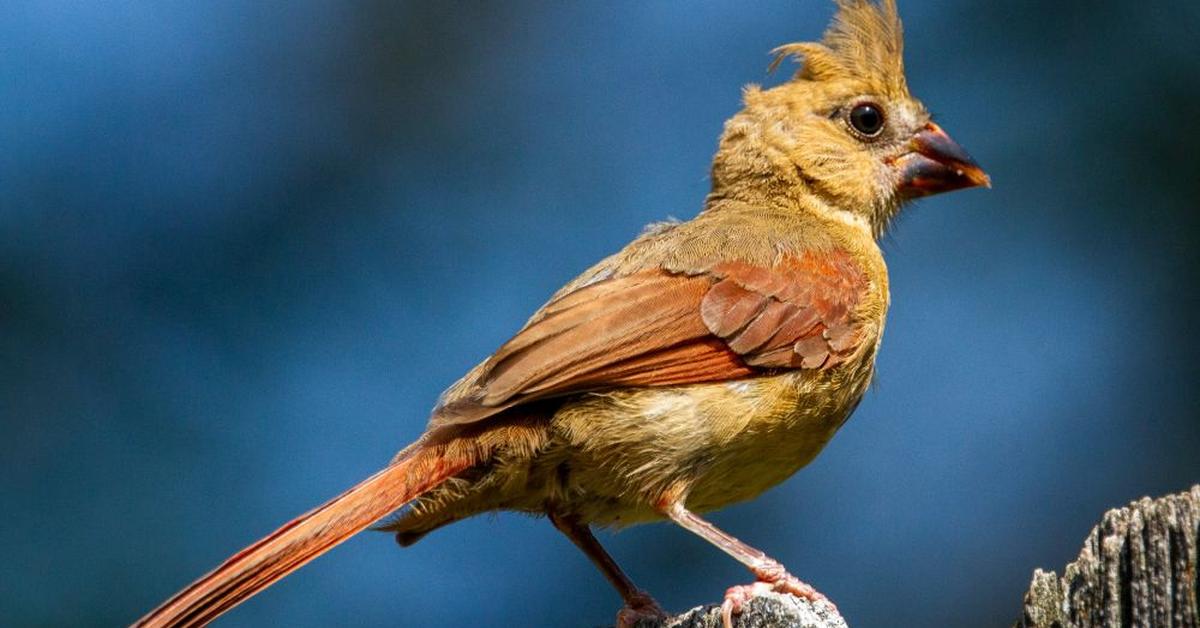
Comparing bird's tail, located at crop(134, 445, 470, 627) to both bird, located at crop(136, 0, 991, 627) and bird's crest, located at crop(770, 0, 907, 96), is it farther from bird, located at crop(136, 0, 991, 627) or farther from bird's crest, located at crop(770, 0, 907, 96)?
bird's crest, located at crop(770, 0, 907, 96)

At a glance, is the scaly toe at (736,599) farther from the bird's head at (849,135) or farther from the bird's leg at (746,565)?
the bird's head at (849,135)

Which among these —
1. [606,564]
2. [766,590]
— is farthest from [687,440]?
[766,590]

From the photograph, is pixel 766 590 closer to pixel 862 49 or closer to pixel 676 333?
pixel 676 333

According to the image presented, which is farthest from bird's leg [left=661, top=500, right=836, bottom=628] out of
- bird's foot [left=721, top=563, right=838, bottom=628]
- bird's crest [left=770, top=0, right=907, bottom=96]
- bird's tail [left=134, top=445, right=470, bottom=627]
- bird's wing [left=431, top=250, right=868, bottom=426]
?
bird's crest [left=770, top=0, right=907, bottom=96]

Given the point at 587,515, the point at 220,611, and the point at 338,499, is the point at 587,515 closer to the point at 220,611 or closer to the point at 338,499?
the point at 338,499

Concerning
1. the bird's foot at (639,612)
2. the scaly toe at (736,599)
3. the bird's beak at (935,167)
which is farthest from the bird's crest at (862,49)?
the scaly toe at (736,599)

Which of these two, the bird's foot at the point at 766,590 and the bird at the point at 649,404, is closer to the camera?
the bird's foot at the point at 766,590
